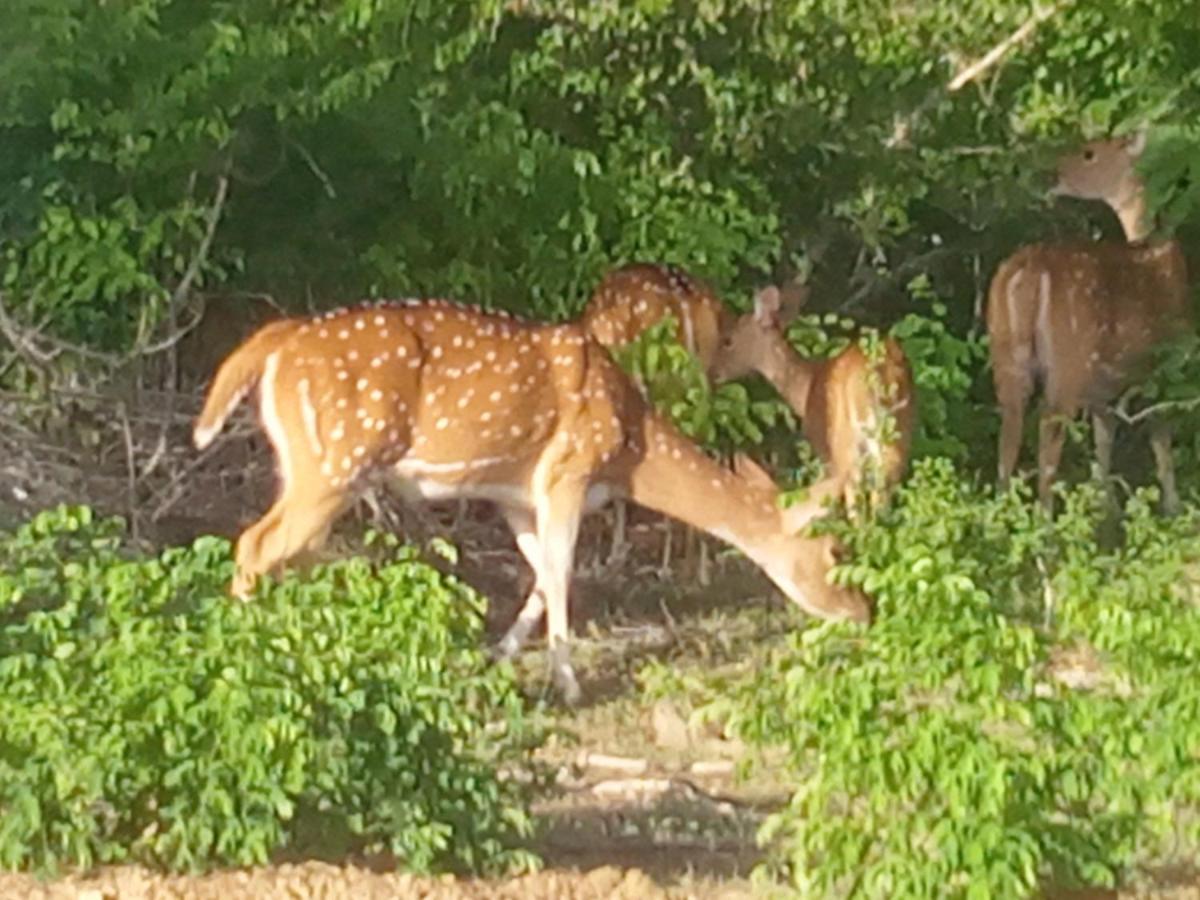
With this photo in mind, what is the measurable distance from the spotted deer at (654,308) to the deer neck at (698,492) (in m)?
0.57

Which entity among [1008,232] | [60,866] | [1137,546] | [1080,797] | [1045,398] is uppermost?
[1008,232]

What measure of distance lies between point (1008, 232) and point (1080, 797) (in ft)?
24.9

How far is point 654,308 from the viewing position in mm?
9328

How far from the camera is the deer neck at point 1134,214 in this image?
37.4 ft

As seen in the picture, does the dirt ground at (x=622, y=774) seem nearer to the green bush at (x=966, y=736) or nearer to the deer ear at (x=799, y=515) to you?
the green bush at (x=966, y=736)

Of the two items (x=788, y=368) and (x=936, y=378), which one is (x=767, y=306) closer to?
(x=788, y=368)

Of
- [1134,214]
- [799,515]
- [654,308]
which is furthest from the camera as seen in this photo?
[1134,214]

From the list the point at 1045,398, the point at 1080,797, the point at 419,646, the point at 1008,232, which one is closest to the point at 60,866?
the point at 419,646

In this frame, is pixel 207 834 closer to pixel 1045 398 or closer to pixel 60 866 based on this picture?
pixel 60 866

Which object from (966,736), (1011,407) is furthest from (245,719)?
(1011,407)

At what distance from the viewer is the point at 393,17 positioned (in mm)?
9703

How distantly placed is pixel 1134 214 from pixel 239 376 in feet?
16.4

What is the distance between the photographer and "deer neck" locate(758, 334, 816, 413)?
9.56 m

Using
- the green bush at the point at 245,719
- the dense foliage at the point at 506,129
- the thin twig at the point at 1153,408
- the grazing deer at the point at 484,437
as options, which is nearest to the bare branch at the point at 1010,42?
the dense foliage at the point at 506,129
